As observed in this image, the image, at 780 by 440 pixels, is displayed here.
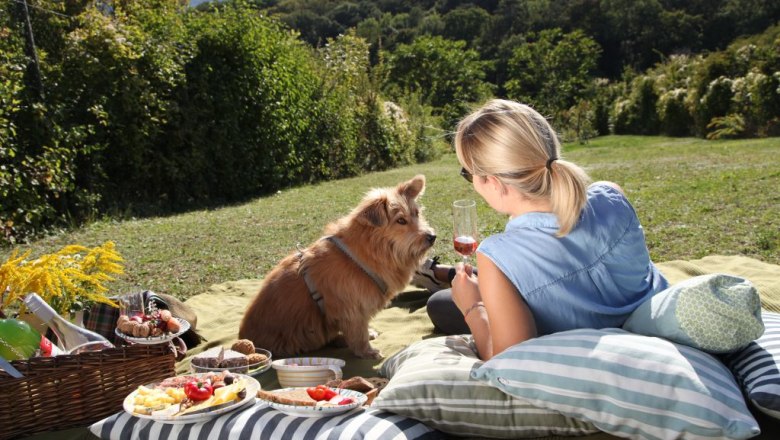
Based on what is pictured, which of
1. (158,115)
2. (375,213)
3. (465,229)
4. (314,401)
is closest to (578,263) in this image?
(465,229)

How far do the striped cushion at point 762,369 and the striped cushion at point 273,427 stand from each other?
1245 mm

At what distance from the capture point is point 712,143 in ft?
64.9

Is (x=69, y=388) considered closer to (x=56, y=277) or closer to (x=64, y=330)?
(x=64, y=330)

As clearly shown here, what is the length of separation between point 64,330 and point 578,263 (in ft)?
9.80

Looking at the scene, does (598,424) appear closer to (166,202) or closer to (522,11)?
(166,202)

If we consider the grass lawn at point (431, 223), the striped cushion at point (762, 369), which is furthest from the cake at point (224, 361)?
the grass lawn at point (431, 223)

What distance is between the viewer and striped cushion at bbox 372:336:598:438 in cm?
264

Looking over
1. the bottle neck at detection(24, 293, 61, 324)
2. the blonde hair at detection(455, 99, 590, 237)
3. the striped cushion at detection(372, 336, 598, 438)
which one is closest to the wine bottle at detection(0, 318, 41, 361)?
the bottle neck at detection(24, 293, 61, 324)

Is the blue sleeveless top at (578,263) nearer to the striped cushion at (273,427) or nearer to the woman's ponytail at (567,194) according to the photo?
the woman's ponytail at (567,194)

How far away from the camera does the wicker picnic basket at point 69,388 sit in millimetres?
3297

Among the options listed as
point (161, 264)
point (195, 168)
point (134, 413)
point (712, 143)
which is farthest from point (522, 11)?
point (134, 413)

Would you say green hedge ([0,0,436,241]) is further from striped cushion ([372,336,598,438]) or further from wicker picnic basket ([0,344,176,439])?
striped cushion ([372,336,598,438])

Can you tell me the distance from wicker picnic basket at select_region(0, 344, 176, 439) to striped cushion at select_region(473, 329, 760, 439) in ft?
6.43

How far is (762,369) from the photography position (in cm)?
260
